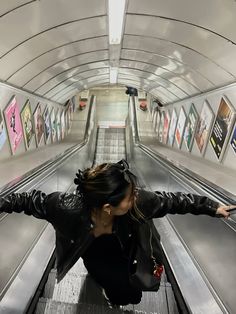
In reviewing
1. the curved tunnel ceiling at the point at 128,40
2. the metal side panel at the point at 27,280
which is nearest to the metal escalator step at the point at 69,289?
the metal side panel at the point at 27,280

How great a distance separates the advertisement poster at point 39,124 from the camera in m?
8.36

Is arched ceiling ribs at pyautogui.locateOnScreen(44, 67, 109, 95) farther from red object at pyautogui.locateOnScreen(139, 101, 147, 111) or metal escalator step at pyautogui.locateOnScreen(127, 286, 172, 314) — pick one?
red object at pyautogui.locateOnScreen(139, 101, 147, 111)

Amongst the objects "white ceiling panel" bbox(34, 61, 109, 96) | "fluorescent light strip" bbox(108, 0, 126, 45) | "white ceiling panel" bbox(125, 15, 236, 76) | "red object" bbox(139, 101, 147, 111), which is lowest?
"red object" bbox(139, 101, 147, 111)

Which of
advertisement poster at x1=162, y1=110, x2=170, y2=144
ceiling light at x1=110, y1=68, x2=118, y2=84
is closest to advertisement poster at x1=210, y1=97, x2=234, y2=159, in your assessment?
ceiling light at x1=110, y1=68, x2=118, y2=84

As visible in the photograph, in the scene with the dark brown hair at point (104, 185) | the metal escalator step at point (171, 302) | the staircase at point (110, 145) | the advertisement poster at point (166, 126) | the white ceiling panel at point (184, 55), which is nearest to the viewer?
the dark brown hair at point (104, 185)

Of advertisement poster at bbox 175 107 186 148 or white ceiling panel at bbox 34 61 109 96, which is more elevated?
white ceiling panel at bbox 34 61 109 96

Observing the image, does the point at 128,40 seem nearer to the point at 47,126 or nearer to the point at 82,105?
the point at 47,126

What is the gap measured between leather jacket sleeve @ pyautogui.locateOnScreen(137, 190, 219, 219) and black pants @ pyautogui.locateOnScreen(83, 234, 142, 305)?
1.10ft

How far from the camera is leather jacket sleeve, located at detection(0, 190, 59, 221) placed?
1.96 meters

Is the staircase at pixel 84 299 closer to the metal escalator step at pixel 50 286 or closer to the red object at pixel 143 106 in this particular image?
the metal escalator step at pixel 50 286

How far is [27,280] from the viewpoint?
2.56m

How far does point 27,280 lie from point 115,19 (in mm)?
3689

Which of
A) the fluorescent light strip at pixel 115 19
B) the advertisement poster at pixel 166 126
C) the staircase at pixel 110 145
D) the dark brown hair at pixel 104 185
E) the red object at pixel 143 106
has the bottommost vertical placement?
the staircase at pixel 110 145

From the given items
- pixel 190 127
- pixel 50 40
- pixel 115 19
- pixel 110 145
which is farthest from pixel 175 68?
pixel 110 145
